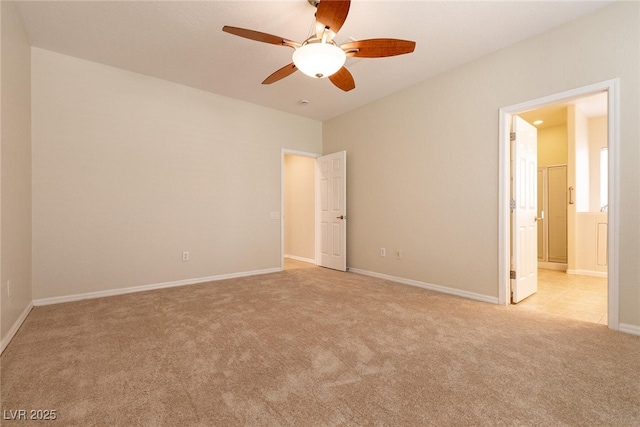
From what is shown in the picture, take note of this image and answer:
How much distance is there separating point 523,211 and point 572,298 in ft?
4.24

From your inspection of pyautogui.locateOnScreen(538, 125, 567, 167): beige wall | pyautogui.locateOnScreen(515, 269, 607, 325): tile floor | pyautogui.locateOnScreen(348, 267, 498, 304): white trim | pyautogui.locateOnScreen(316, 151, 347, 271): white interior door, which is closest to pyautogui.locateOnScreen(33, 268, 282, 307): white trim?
pyautogui.locateOnScreen(316, 151, 347, 271): white interior door

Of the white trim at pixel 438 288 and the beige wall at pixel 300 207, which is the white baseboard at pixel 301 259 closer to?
the beige wall at pixel 300 207

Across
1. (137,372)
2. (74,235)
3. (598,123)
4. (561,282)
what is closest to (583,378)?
(137,372)

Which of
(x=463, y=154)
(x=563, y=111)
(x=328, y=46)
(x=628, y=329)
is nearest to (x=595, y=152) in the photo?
(x=563, y=111)

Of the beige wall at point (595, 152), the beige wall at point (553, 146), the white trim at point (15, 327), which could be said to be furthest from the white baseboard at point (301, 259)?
the beige wall at point (595, 152)

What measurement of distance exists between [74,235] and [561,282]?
22.1ft

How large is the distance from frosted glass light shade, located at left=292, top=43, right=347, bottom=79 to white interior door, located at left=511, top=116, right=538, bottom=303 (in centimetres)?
236

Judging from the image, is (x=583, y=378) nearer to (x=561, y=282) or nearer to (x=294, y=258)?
(x=561, y=282)

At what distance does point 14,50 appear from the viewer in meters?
2.58

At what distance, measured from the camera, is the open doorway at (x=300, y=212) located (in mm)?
6123

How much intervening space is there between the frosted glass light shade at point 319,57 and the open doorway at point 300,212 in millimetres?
3408

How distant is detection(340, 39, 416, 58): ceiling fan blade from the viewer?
220cm

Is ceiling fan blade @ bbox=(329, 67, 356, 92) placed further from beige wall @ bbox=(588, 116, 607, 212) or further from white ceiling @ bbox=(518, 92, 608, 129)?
beige wall @ bbox=(588, 116, 607, 212)

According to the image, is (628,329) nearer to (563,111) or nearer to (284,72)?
(284,72)
